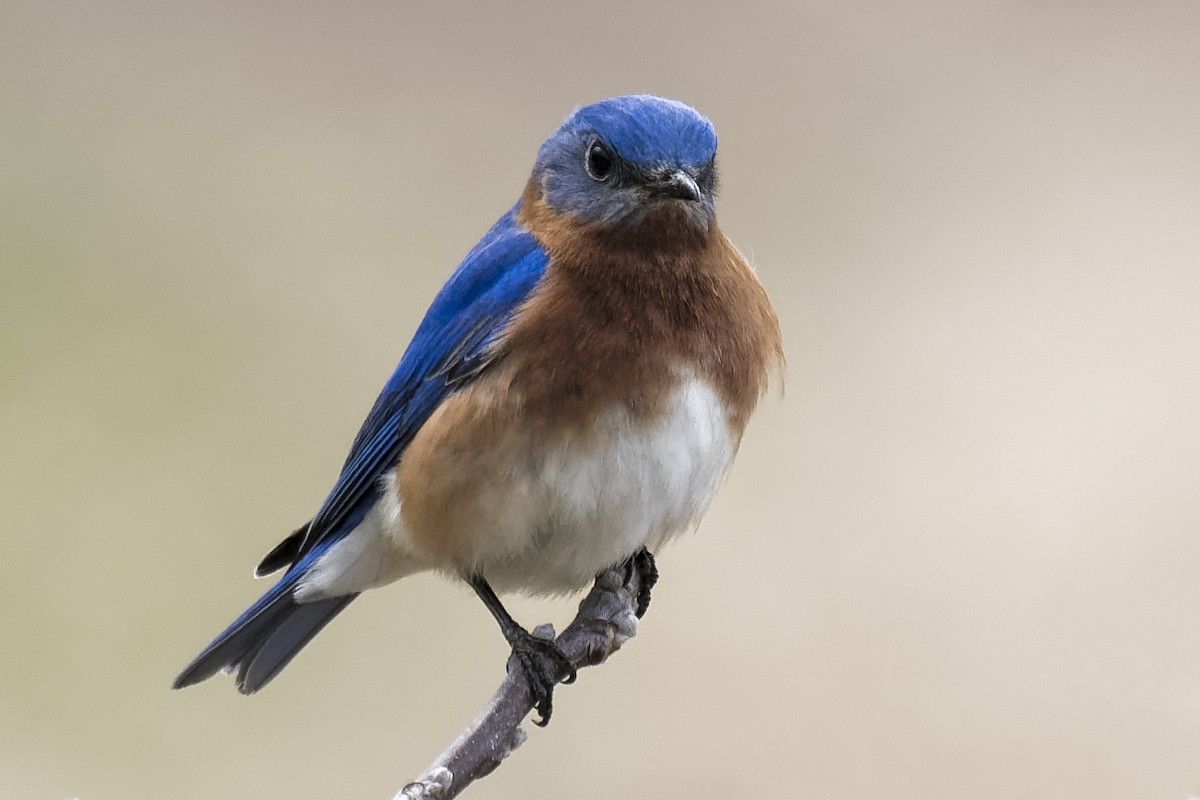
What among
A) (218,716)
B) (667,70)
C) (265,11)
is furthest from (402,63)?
(218,716)

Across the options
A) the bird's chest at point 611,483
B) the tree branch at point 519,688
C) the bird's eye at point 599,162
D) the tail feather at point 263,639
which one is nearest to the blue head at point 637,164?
the bird's eye at point 599,162

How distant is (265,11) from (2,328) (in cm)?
198

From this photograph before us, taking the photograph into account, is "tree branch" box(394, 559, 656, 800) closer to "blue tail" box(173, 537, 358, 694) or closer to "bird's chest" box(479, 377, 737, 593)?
"bird's chest" box(479, 377, 737, 593)

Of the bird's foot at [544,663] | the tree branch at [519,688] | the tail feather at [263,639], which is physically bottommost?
the tail feather at [263,639]

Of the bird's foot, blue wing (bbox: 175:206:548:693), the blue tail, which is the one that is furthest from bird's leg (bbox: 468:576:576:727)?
the blue tail

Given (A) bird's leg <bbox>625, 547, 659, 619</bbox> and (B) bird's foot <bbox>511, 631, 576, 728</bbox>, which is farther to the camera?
(A) bird's leg <bbox>625, 547, 659, 619</bbox>

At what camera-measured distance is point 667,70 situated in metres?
7.13

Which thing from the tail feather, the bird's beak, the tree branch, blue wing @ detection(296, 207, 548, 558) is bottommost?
the tail feather

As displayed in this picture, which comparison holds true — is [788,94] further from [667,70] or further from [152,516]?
[152,516]

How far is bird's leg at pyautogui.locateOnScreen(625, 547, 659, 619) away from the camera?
3.74 meters

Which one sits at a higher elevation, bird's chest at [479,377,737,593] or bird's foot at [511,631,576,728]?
bird's chest at [479,377,737,593]

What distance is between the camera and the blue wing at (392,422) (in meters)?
3.49

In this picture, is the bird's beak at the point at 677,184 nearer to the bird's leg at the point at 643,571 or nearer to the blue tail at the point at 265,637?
the bird's leg at the point at 643,571

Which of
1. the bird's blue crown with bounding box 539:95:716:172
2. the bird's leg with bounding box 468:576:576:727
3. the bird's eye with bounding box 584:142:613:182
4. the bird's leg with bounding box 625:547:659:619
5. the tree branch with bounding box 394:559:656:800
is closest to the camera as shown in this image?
the tree branch with bounding box 394:559:656:800
